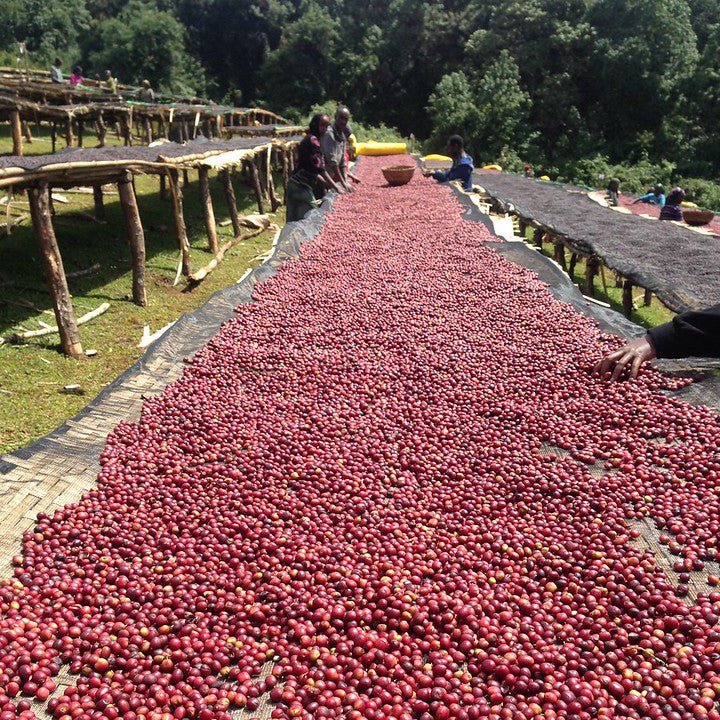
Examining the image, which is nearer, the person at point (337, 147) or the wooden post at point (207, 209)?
the wooden post at point (207, 209)

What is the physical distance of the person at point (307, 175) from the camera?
35.1 ft

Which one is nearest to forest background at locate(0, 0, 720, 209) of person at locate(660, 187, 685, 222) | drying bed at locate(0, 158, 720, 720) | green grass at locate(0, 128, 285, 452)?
person at locate(660, 187, 685, 222)

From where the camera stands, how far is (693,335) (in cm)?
356

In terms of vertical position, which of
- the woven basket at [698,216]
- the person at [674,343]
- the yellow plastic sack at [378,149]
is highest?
the yellow plastic sack at [378,149]

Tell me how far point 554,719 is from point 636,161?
3278 centimetres

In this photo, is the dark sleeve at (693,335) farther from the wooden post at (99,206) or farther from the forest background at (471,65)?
the forest background at (471,65)

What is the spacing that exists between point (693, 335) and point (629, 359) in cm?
55

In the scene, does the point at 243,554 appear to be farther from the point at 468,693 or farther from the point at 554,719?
the point at 554,719

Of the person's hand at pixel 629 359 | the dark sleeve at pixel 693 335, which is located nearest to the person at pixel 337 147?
the person's hand at pixel 629 359

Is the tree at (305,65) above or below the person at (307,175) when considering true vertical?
above

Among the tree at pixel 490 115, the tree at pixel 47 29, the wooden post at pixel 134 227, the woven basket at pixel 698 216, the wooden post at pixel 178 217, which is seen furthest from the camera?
the tree at pixel 47 29

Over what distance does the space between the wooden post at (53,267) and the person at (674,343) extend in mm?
5351

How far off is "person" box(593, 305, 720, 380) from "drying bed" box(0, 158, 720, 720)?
6.4 inches

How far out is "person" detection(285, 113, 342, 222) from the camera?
10.7m
